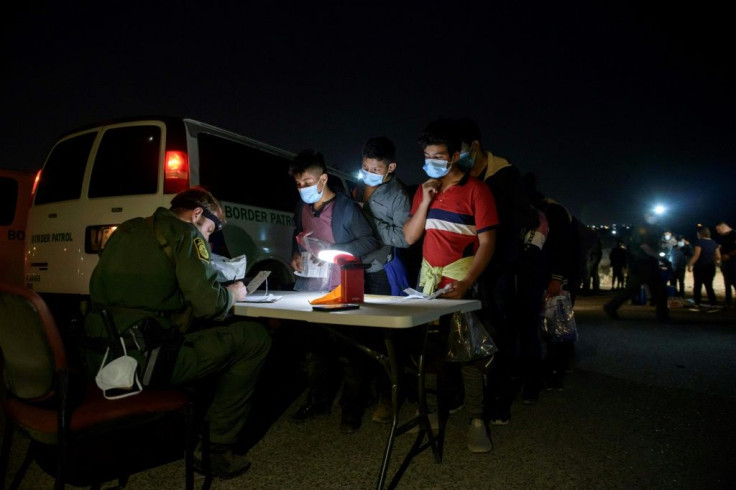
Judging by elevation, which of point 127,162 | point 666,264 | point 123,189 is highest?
point 127,162

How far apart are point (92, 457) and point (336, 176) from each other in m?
4.78

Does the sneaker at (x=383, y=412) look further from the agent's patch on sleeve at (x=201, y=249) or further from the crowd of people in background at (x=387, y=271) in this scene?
the agent's patch on sleeve at (x=201, y=249)

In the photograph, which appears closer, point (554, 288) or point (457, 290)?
point (457, 290)

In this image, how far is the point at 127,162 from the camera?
4.39 metres

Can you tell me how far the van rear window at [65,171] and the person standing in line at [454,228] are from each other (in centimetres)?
323

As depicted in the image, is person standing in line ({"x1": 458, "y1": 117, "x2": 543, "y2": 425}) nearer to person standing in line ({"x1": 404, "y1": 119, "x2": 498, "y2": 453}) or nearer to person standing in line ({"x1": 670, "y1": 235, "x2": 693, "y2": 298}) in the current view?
person standing in line ({"x1": 404, "y1": 119, "x2": 498, "y2": 453})

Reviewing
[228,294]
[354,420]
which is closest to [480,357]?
[354,420]

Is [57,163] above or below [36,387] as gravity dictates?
above

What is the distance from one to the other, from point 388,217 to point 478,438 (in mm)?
1733

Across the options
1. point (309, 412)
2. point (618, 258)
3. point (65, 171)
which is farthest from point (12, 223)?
point (618, 258)

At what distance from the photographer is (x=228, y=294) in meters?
2.59

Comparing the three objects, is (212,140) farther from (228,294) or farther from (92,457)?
(92,457)

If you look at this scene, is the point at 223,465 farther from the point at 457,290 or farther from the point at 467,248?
the point at 467,248

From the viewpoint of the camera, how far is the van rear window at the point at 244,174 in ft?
15.1
